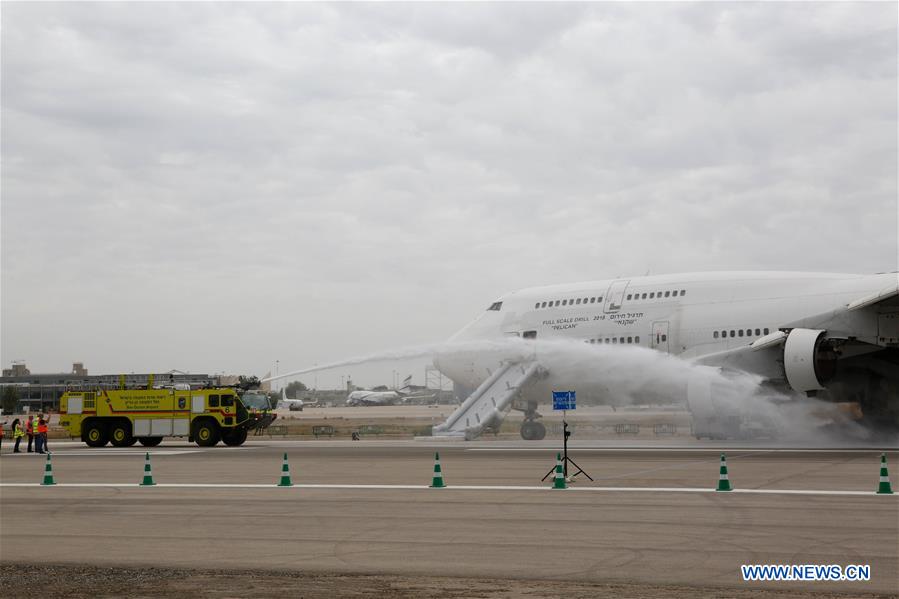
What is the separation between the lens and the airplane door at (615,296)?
3941cm

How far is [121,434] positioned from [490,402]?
1541cm

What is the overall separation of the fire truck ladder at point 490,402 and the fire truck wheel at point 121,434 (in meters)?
12.7

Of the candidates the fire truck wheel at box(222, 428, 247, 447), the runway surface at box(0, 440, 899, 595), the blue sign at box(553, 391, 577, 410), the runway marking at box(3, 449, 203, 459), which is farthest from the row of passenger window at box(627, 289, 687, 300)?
the runway marking at box(3, 449, 203, 459)

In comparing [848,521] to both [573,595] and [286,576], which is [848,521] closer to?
[573,595]

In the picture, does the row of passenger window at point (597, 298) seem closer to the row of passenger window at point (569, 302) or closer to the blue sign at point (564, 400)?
the row of passenger window at point (569, 302)

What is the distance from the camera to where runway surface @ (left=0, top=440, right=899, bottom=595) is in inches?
462

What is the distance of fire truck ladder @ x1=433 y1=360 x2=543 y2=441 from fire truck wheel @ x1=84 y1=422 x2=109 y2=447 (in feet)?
45.3

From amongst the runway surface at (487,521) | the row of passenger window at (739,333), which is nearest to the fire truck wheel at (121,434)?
the runway surface at (487,521)

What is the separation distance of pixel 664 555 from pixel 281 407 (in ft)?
510

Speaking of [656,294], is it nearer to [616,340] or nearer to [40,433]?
[616,340]

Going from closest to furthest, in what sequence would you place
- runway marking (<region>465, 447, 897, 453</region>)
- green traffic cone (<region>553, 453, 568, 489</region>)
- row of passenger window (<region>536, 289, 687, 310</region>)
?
green traffic cone (<region>553, 453, 568, 489</region>) → runway marking (<region>465, 447, 897, 453</region>) → row of passenger window (<region>536, 289, 687, 310</region>)

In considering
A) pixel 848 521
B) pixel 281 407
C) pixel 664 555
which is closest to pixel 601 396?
pixel 848 521

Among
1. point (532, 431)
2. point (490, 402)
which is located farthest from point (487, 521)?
point (532, 431)

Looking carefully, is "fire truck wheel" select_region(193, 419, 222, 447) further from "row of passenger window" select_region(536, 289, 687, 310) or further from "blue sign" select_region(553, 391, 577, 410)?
"blue sign" select_region(553, 391, 577, 410)
